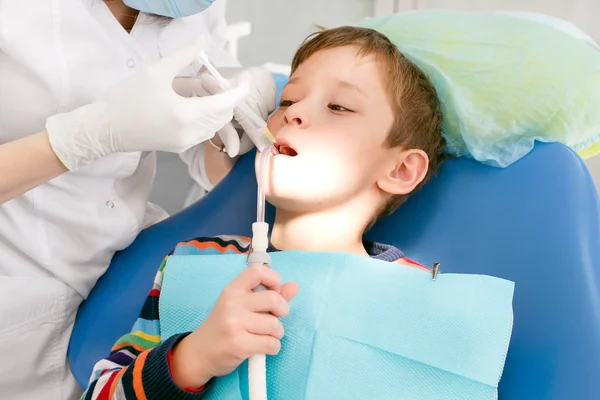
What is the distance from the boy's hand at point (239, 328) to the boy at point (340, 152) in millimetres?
59

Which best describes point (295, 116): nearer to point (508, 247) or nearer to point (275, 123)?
point (275, 123)

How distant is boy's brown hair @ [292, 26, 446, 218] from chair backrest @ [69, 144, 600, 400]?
70 mm

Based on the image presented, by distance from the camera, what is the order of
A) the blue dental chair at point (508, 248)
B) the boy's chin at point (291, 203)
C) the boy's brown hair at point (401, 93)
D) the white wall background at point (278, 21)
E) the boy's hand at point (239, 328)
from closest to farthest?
the boy's hand at point (239, 328), the blue dental chair at point (508, 248), the boy's chin at point (291, 203), the boy's brown hair at point (401, 93), the white wall background at point (278, 21)

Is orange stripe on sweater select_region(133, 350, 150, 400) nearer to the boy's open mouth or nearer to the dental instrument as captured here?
the dental instrument

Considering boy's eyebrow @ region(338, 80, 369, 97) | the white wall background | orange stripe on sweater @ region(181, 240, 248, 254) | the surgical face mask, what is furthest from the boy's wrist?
the white wall background

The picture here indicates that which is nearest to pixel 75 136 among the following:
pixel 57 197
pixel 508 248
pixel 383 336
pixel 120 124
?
pixel 120 124

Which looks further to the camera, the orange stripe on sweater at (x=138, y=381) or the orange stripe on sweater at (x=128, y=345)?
the orange stripe on sweater at (x=128, y=345)

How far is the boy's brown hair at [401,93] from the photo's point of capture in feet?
4.21

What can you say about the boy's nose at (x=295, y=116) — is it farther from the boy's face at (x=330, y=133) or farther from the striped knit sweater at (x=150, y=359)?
the striped knit sweater at (x=150, y=359)

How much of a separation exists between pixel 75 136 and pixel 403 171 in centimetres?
62

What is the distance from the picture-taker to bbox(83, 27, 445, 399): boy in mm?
1171

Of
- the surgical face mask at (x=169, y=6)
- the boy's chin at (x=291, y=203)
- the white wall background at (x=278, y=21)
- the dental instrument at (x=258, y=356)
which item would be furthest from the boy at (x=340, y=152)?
the white wall background at (x=278, y=21)

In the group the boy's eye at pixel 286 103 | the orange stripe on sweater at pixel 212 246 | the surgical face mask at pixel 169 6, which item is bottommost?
the orange stripe on sweater at pixel 212 246

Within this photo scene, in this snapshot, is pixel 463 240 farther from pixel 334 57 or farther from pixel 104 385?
pixel 104 385
